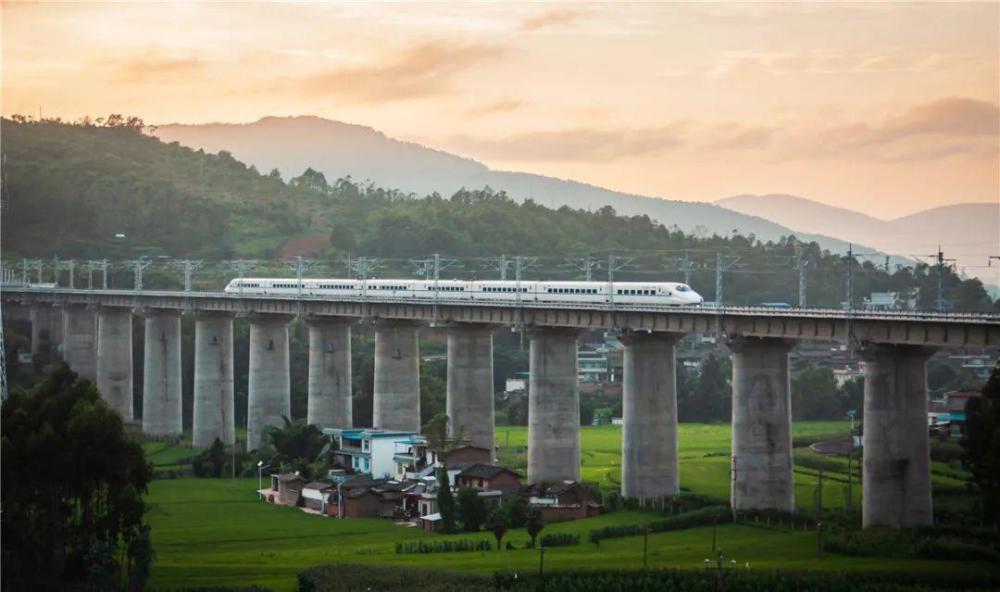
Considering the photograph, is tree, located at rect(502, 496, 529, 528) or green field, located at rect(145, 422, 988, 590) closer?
green field, located at rect(145, 422, 988, 590)

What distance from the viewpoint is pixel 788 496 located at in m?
99.4

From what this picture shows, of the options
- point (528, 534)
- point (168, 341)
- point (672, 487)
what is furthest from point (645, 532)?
point (168, 341)

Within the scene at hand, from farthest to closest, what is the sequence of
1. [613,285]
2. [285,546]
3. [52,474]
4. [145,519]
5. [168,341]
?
1. [168,341]
2. [613,285]
3. [145,519]
4. [285,546]
5. [52,474]

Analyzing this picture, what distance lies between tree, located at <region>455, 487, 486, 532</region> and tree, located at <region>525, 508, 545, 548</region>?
10.9 ft

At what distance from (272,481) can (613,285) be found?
28049 millimetres

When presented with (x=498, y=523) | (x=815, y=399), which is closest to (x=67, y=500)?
(x=498, y=523)

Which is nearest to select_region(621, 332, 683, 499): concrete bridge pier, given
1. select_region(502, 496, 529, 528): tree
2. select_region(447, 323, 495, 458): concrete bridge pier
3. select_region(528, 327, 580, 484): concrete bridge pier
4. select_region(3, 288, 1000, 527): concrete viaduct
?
select_region(3, 288, 1000, 527): concrete viaduct

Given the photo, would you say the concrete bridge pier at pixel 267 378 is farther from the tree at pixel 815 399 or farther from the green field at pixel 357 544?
the tree at pixel 815 399

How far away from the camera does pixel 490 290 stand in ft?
426

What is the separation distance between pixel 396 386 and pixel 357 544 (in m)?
39.4

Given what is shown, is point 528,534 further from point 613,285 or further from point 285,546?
point 613,285

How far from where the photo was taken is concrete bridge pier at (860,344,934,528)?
297 feet

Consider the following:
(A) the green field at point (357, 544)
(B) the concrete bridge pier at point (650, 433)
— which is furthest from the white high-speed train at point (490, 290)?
(A) the green field at point (357, 544)

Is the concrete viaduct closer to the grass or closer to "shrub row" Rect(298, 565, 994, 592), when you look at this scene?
the grass
